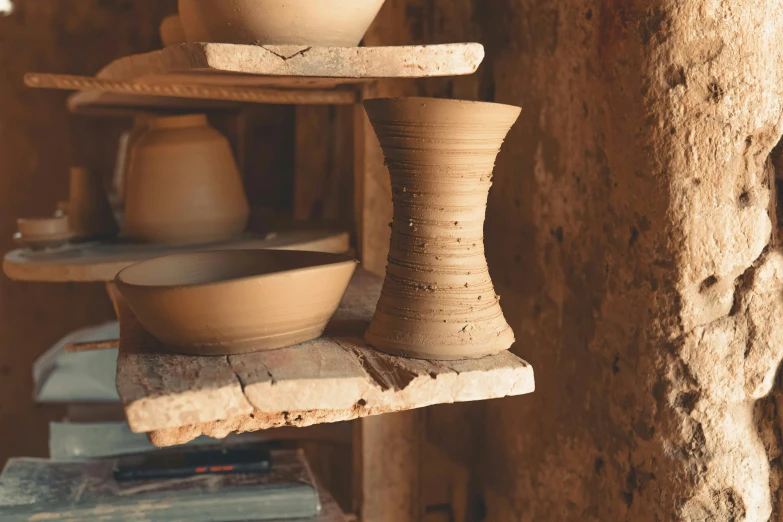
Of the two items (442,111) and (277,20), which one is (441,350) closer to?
(442,111)

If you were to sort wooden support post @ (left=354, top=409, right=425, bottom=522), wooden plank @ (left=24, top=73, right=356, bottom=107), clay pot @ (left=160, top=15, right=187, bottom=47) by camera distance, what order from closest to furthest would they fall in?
wooden plank @ (left=24, top=73, right=356, bottom=107)
clay pot @ (left=160, top=15, right=187, bottom=47)
wooden support post @ (left=354, top=409, right=425, bottom=522)

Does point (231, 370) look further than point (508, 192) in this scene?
No

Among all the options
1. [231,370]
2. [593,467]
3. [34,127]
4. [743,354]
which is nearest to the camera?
[231,370]

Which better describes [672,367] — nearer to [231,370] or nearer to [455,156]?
[455,156]

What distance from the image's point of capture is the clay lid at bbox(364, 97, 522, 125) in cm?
86

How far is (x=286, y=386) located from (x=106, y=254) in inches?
25.5

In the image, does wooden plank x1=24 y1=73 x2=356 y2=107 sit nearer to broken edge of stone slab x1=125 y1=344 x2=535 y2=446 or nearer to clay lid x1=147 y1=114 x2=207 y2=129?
clay lid x1=147 y1=114 x2=207 y2=129

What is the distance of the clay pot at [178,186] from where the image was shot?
1.37 metres

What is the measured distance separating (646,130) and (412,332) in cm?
37

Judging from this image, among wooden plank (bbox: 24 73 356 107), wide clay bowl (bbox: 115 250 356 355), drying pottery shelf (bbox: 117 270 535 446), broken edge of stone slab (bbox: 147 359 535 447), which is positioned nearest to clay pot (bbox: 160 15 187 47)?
wooden plank (bbox: 24 73 356 107)

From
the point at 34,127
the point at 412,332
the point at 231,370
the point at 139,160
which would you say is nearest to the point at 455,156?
the point at 412,332

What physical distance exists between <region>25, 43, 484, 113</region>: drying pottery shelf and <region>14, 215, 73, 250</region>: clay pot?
239 mm

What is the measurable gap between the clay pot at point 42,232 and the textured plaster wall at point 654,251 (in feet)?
2.63

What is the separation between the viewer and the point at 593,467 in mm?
1160
